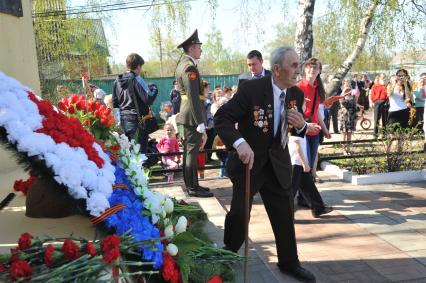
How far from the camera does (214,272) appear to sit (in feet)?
9.64

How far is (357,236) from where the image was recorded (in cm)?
450

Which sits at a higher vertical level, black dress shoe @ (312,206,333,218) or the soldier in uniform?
the soldier in uniform

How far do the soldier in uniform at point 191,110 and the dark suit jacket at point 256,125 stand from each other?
223 cm

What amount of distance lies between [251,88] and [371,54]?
240 inches

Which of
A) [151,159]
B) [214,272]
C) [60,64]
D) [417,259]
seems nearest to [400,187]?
[417,259]

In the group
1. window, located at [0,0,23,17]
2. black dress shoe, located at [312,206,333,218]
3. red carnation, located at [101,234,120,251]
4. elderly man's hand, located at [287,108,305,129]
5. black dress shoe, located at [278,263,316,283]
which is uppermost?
window, located at [0,0,23,17]

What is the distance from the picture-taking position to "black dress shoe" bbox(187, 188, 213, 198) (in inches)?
224

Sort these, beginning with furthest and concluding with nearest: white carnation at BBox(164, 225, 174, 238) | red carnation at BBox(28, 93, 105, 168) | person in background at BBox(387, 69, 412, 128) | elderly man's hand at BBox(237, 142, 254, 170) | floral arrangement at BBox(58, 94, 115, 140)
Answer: person in background at BBox(387, 69, 412, 128) → floral arrangement at BBox(58, 94, 115, 140) → elderly man's hand at BBox(237, 142, 254, 170) → white carnation at BBox(164, 225, 174, 238) → red carnation at BBox(28, 93, 105, 168)

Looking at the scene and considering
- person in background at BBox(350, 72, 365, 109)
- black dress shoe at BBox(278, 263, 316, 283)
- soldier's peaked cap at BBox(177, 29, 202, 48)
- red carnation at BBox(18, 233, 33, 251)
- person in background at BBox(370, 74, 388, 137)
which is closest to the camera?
red carnation at BBox(18, 233, 33, 251)

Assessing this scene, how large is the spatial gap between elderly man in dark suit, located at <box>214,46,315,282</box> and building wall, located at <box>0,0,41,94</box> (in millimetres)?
2865

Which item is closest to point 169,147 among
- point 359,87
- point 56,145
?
point 56,145

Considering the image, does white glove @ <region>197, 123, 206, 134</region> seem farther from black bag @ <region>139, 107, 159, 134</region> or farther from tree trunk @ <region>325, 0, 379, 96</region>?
tree trunk @ <region>325, 0, 379, 96</region>

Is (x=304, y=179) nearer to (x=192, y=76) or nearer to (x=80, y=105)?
(x=192, y=76)

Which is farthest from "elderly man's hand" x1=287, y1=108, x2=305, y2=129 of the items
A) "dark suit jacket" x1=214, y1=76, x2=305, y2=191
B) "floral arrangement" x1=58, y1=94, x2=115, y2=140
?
"floral arrangement" x1=58, y1=94, x2=115, y2=140
